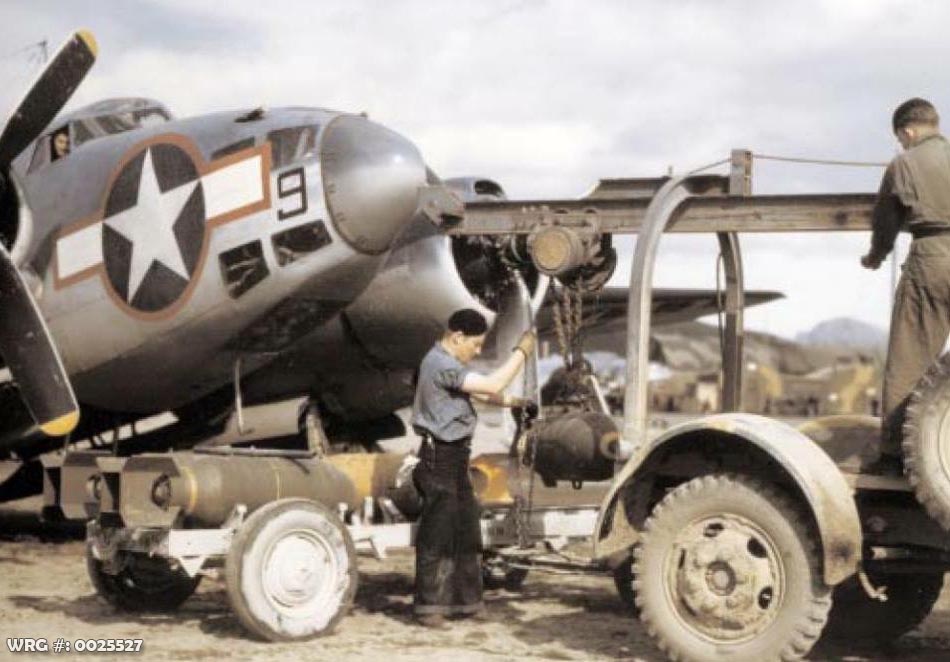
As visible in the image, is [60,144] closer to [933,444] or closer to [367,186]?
[367,186]

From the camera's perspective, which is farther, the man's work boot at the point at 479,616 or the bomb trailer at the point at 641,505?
the man's work boot at the point at 479,616

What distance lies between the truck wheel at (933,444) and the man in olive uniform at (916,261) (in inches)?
13.9

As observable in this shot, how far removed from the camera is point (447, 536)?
7797 mm

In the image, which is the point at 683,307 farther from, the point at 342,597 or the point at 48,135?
the point at 342,597

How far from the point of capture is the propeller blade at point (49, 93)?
999cm

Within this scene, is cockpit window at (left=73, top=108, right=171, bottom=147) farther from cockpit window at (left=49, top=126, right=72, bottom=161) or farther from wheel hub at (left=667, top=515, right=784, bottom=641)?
wheel hub at (left=667, top=515, right=784, bottom=641)

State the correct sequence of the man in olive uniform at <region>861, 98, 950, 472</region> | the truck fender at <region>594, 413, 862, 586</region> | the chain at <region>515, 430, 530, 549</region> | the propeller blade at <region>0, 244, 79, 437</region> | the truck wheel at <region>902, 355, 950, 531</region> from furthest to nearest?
the propeller blade at <region>0, 244, 79, 437</region>
the chain at <region>515, 430, 530, 549</region>
the man in olive uniform at <region>861, 98, 950, 472</region>
the truck fender at <region>594, 413, 862, 586</region>
the truck wheel at <region>902, 355, 950, 531</region>

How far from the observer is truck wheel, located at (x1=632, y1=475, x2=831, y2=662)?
19.6ft

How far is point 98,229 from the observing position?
1048 cm

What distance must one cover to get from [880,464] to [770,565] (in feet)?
2.50

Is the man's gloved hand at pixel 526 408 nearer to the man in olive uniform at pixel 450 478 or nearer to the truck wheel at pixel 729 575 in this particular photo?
the man in olive uniform at pixel 450 478

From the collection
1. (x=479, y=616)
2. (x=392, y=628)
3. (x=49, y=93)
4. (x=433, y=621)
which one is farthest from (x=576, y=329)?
(x=49, y=93)

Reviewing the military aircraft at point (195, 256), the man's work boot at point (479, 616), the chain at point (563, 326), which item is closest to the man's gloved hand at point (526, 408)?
the chain at point (563, 326)

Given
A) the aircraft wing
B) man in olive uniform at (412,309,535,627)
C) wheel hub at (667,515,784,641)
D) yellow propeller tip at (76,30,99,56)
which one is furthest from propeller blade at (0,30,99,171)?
the aircraft wing
